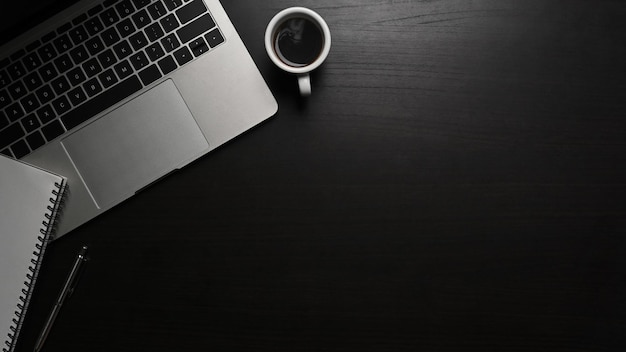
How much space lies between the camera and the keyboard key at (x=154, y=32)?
76 centimetres

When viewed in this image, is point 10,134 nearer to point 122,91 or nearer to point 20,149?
point 20,149

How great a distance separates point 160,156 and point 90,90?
0.39ft

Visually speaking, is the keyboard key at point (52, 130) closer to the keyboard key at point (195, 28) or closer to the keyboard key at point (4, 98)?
the keyboard key at point (4, 98)

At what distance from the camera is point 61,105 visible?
76 cm

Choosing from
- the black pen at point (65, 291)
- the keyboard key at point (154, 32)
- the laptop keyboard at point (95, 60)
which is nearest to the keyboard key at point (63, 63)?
the laptop keyboard at point (95, 60)

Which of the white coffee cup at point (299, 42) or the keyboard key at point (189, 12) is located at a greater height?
the keyboard key at point (189, 12)

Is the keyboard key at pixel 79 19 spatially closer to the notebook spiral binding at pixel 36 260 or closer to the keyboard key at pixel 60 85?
the keyboard key at pixel 60 85

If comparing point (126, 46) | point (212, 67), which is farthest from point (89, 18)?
point (212, 67)

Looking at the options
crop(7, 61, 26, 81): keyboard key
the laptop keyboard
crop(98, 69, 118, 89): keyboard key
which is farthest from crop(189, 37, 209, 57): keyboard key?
crop(7, 61, 26, 81): keyboard key

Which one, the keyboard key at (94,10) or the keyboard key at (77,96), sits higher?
the keyboard key at (94,10)

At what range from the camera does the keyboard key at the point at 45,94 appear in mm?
757

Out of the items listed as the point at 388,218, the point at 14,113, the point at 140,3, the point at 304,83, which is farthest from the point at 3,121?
the point at 388,218

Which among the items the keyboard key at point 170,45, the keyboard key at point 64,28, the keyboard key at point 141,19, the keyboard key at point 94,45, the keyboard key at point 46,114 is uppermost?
the keyboard key at point 64,28

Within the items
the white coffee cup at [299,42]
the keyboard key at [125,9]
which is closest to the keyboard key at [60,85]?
the keyboard key at [125,9]
